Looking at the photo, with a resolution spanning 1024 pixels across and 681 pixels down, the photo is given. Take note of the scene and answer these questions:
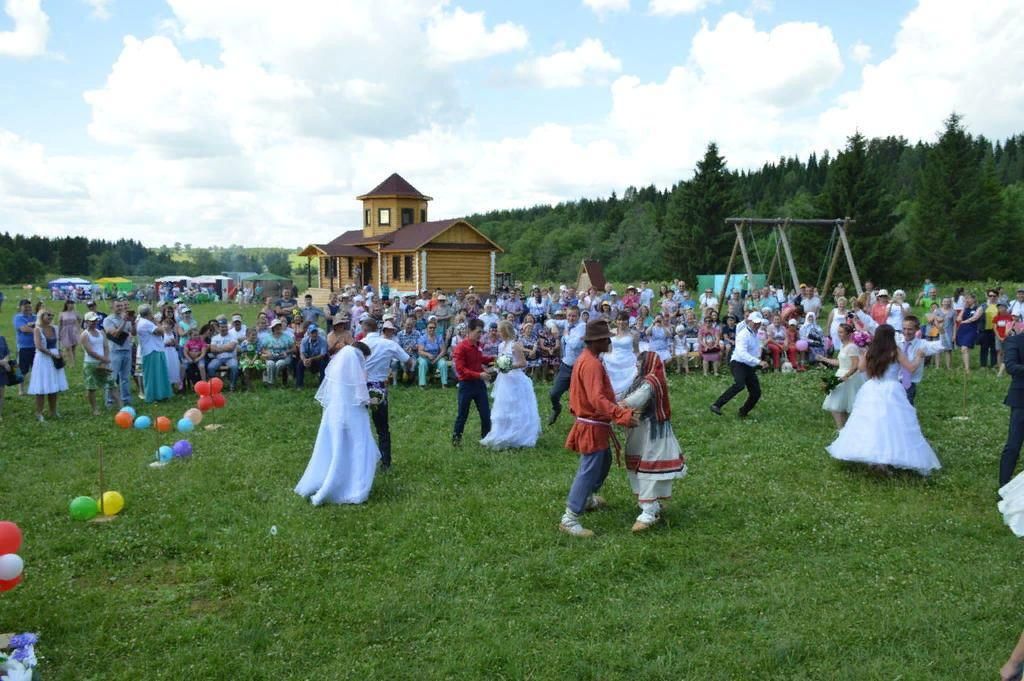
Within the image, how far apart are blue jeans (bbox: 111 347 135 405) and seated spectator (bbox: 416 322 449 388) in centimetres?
554

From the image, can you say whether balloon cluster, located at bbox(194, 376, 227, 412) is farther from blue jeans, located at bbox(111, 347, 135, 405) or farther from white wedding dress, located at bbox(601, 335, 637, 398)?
white wedding dress, located at bbox(601, 335, 637, 398)

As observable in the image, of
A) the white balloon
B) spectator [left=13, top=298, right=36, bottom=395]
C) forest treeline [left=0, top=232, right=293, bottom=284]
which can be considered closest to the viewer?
the white balloon

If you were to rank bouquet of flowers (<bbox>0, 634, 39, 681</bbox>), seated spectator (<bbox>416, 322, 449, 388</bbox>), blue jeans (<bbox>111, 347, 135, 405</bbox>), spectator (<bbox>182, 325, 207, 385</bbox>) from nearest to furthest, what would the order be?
1. bouquet of flowers (<bbox>0, 634, 39, 681</bbox>)
2. blue jeans (<bbox>111, 347, 135, 405</bbox>)
3. spectator (<bbox>182, 325, 207, 385</bbox>)
4. seated spectator (<bbox>416, 322, 449, 388</bbox>)

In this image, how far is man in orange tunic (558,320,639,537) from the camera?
712cm

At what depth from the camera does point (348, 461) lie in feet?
27.4

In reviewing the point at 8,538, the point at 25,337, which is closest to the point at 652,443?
the point at 8,538

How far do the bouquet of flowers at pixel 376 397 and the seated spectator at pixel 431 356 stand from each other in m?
7.12

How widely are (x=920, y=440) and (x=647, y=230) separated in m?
63.7

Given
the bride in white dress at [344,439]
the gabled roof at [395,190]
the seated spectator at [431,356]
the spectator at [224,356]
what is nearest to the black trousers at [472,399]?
the bride in white dress at [344,439]

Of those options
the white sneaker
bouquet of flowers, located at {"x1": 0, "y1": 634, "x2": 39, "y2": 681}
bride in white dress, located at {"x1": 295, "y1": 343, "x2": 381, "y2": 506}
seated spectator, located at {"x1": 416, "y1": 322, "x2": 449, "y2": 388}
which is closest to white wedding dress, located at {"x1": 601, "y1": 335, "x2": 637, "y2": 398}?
seated spectator, located at {"x1": 416, "y1": 322, "x2": 449, "y2": 388}

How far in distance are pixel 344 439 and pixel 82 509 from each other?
2640mm

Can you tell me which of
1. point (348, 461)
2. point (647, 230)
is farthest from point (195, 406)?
point (647, 230)

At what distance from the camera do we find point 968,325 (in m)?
16.5

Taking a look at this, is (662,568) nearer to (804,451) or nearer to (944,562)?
(944,562)
